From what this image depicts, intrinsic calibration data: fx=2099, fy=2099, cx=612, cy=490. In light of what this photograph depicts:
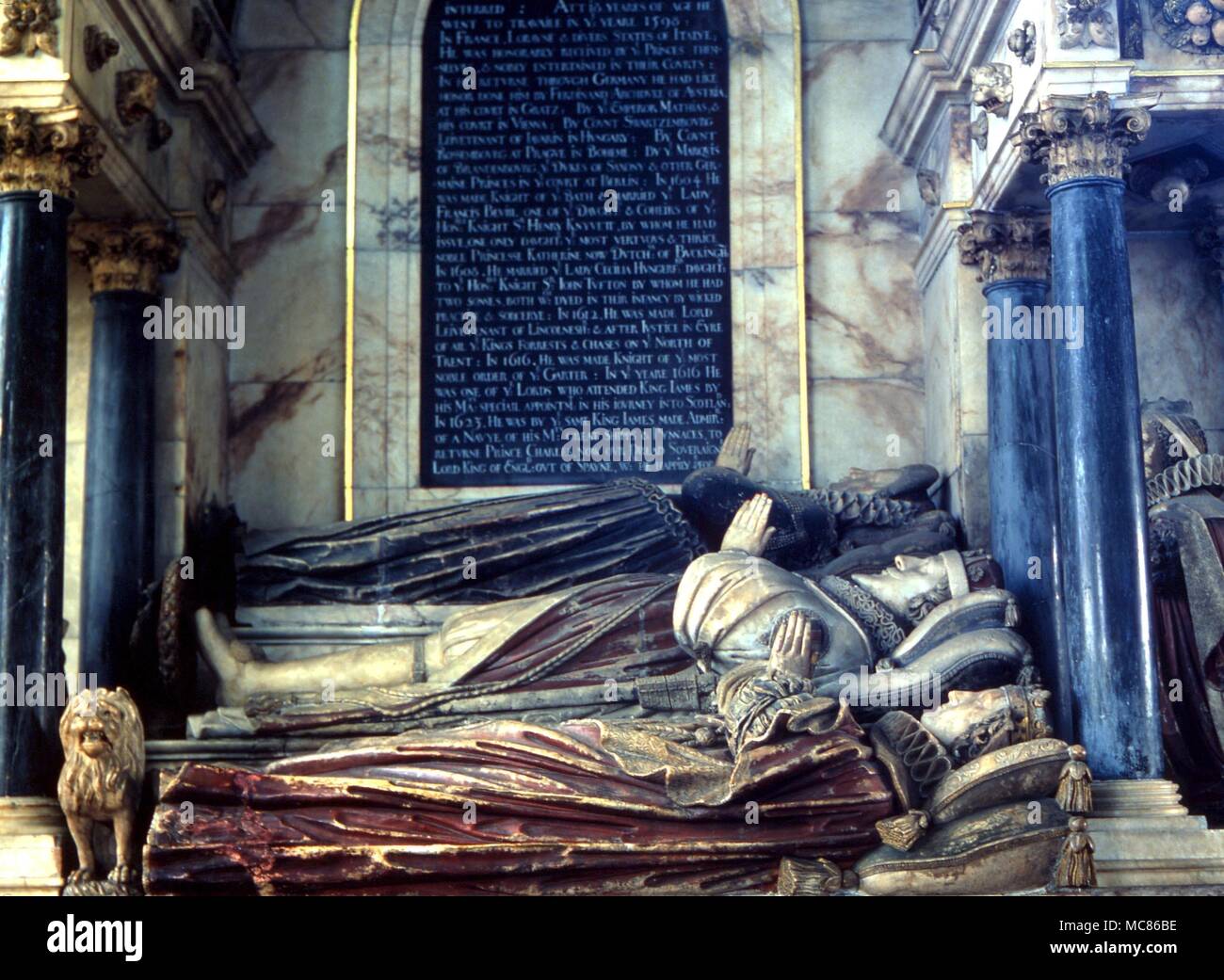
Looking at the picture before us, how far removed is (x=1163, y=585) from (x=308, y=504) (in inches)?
194

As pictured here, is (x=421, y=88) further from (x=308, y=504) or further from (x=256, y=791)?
(x=256, y=791)

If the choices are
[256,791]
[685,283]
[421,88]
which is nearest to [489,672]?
[256,791]

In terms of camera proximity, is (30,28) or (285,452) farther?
(285,452)

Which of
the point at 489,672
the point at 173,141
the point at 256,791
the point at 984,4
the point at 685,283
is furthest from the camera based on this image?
the point at 685,283

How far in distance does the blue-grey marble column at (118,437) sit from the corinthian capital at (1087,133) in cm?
473

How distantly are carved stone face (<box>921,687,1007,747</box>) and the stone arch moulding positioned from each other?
2.91 meters

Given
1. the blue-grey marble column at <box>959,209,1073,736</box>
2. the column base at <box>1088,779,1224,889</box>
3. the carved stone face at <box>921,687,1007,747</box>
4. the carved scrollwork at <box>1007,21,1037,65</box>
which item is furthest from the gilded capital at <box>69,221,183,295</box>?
the column base at <box>1088,779,1224,889</box>

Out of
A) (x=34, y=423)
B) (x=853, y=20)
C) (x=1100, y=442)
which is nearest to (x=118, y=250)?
(x=34, y=423)

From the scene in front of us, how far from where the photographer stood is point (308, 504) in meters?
12.3

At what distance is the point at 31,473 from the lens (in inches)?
387

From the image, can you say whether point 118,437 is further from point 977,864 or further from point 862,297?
point 977,864

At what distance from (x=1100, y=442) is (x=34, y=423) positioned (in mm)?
4993

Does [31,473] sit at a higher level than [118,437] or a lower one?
lower

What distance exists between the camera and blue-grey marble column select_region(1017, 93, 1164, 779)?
951 cm
